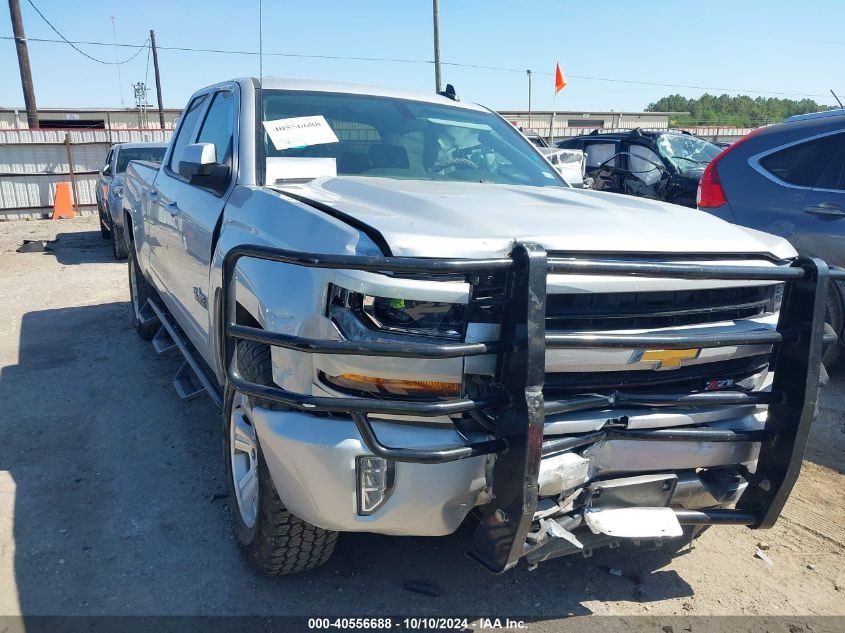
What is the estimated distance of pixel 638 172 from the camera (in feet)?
33.3

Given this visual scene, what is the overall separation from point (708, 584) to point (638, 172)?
27.2ft

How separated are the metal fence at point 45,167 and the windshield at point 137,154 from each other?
6.03m

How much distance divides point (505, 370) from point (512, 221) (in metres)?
0.59

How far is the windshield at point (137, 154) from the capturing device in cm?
1095

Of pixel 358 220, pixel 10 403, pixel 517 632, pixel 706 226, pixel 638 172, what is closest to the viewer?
pixel 358 220

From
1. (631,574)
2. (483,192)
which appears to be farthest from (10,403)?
(631,574)

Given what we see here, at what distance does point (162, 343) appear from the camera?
17.3 ft

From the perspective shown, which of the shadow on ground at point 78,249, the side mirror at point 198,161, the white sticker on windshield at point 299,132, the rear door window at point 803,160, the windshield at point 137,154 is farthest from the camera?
the windshield at point 137,154

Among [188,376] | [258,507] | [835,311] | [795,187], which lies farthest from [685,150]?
[258,507]

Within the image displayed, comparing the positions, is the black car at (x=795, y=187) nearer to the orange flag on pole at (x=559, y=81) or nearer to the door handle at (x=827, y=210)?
the door handle at (x=827, y=210)

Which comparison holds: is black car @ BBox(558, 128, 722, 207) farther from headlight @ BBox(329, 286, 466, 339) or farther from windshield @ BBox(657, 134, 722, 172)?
headlight @ BBox(329, 286, 466, 339)

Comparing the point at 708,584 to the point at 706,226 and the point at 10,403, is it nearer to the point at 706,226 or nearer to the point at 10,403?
the point at 706,226


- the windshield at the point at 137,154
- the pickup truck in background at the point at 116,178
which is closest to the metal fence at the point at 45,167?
the pickup truck in background at the point at 116,178

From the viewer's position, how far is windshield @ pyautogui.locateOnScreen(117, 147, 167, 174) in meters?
10.9
